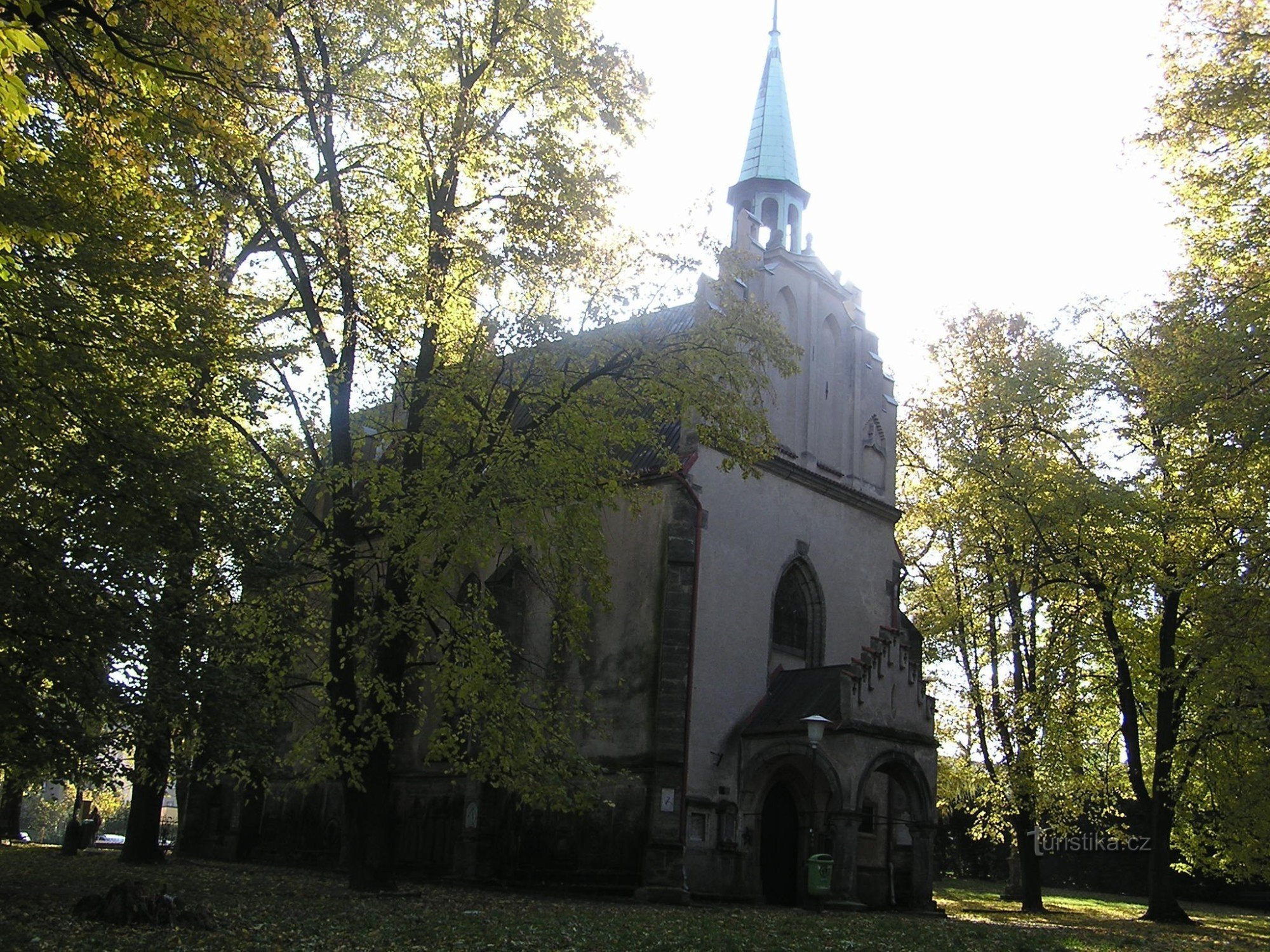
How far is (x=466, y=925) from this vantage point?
12281 mm

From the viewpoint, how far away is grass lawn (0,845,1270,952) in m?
10.4

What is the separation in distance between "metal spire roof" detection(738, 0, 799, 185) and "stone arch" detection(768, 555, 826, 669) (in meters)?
9.76

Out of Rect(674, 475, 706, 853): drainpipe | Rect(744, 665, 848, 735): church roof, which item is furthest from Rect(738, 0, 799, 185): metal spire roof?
Rect(744, 665, 848, 735): church roof

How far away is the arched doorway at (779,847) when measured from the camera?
69.4 feet

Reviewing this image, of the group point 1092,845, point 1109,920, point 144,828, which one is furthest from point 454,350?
point 1092,845

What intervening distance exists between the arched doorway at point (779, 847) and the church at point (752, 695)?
0.04 metres

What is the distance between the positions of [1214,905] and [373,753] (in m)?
28.0

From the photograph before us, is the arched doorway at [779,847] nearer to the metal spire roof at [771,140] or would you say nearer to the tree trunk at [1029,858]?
the tree trunk at [1029,858]

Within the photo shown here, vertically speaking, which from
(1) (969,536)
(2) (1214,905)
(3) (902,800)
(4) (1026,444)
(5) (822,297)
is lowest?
(2) (1214,905)

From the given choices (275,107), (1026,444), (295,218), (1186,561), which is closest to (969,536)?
(1026,444)

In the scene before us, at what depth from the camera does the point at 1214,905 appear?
32906 mm

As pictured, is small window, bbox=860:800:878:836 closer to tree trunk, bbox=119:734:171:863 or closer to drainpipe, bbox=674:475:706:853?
drainpipe, bbox=674:475:706:853

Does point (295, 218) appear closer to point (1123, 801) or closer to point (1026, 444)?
point (1026, 444)

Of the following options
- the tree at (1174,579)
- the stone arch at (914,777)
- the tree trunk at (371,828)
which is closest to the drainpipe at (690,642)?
the stone arch at (914,777)
